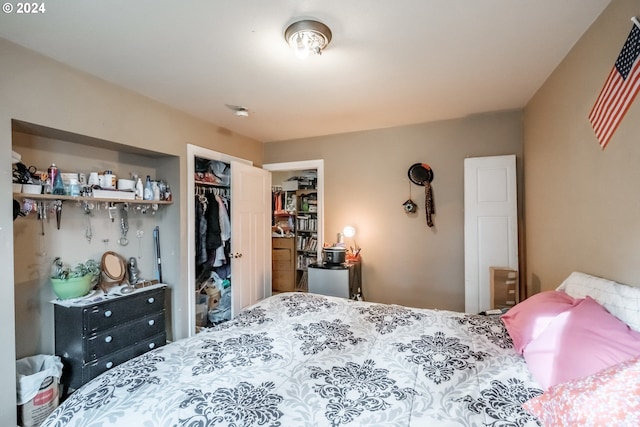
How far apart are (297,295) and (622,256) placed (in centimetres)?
193

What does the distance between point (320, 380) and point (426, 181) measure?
8.50 feet

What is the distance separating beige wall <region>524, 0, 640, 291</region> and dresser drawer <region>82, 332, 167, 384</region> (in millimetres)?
3220

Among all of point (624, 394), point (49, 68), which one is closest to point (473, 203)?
point (624, 394)

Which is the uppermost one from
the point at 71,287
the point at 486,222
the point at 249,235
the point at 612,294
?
the point at 486,222

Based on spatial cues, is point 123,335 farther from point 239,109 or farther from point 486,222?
point 486,222

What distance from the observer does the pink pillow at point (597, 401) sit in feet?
2.35

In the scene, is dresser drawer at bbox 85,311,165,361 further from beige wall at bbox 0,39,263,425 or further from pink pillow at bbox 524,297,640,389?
pink pillow at bbox 524,297,640,389

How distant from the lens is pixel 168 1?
137 cm

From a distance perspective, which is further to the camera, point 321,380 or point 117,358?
point 117,358

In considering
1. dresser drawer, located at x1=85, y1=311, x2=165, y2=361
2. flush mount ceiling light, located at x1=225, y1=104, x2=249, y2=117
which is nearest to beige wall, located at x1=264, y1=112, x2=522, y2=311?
flush mount ceiling light, located at x1=225, y1=104, x2=249, y2=117

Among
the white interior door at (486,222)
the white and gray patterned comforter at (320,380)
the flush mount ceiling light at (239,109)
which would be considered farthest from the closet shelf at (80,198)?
the white interior door at (486,222)

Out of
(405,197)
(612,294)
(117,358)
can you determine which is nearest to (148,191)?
(117,358)

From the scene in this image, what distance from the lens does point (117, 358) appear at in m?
2.23

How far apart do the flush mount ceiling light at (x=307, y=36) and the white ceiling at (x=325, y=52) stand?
0.04 m
